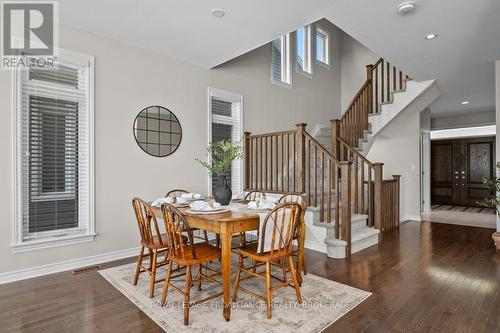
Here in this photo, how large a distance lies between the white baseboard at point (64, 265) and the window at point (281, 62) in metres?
4.07

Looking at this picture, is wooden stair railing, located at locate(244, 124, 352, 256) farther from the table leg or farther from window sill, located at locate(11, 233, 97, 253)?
window sill, located at locate(11, 233, 97, 253)

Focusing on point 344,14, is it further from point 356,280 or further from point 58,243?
point 58,243

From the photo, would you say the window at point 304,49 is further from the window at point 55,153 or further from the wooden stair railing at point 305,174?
the window at point 55,153

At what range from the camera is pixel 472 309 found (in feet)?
7.82

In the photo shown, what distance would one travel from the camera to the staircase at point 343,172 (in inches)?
152

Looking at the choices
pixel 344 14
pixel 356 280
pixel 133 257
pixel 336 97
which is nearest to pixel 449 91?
pixel 336 97

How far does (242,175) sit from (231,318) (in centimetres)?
303

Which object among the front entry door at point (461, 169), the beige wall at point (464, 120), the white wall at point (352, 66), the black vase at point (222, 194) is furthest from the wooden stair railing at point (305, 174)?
the front entry door at point (461, 169)

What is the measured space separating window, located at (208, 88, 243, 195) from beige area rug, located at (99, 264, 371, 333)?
220 centimetres

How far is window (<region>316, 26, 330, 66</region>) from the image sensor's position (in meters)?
7.30

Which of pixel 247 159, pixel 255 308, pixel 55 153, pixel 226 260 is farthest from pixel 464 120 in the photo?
pixel 55 153

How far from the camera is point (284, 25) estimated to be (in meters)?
3.37

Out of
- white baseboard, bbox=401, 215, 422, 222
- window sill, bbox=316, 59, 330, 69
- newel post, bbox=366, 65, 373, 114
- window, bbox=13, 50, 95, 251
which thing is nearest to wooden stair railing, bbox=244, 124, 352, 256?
window, bbox=13, 50, 95, 251

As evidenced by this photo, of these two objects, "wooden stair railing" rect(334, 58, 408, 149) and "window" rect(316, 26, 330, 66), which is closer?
"wooden stair railing" rect(334, 58, 408, 149)
